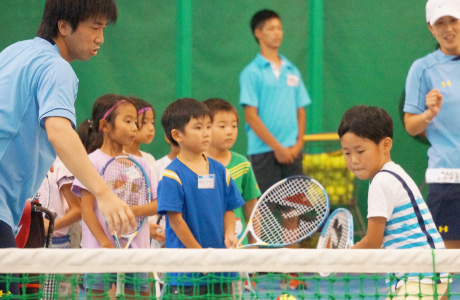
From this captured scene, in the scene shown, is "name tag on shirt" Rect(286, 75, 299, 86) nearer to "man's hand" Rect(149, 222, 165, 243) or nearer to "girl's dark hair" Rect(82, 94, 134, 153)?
"girl's dark hair" Rect(82, 94, 134, 153)

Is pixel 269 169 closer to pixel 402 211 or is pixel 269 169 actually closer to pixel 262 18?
pixel 262 18

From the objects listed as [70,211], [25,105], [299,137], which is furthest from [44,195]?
[299,137]

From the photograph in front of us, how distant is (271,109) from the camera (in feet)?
23.4

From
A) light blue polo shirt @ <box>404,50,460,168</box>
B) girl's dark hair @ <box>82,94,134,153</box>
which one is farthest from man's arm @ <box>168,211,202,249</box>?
light blue polo shirt @ <box>404,50,460,168</box>

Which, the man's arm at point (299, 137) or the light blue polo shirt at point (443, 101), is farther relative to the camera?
the man's arm at point (299, 137)

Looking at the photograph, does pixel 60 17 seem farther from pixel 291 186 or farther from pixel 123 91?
pixel 123 91

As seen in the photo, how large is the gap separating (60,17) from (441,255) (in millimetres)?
1689

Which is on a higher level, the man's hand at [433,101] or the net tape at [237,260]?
the man's hand at [433,101]

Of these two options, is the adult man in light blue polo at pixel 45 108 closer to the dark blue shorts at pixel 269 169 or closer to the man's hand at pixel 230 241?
the man's hand at pixel 230 241

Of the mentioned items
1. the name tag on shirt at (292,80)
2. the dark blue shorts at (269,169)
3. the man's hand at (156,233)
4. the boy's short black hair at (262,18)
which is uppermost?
the boy's short black hair at (262,18)

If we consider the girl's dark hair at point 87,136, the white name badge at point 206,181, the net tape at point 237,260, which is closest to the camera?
the net tape at point 237,260

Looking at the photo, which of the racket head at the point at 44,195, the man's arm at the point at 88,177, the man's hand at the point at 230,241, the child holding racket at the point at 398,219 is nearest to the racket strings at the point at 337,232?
the man's hand at the point at 230,241

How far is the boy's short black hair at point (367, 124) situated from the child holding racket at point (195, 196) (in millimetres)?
844

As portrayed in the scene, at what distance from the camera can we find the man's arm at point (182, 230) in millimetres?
4195
